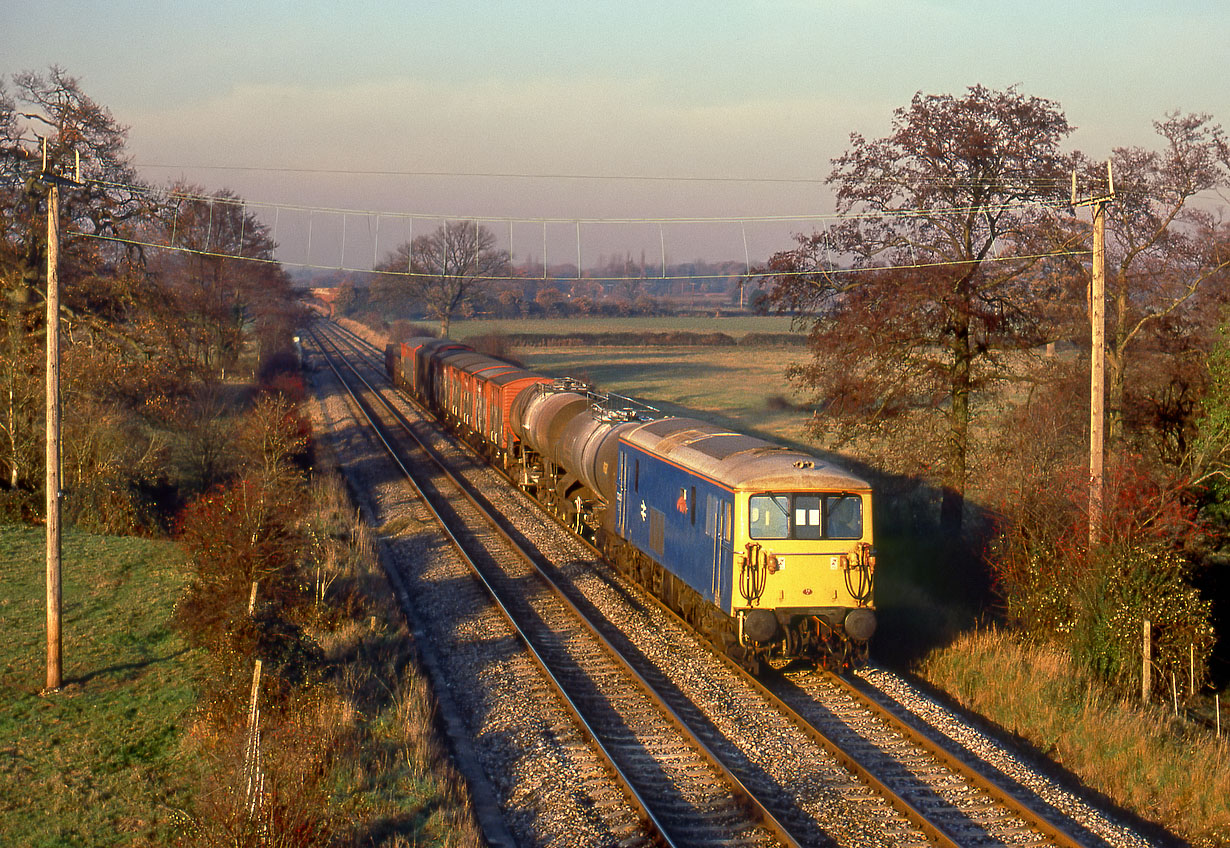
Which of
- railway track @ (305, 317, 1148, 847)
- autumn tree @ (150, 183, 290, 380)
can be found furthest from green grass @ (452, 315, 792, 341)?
railway track @ (305, 317, 1148, 847)

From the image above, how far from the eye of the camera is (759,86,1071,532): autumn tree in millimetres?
22000

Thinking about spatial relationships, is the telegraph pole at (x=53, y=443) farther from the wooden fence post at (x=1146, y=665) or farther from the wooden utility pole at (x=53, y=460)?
the wooden fence post at (x=1146, y=665)

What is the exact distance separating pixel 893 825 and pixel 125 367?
22.1 metres

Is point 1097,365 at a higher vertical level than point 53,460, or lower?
higher

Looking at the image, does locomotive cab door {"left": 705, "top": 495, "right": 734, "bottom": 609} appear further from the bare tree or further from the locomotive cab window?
the bare tree

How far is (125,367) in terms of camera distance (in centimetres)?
2544

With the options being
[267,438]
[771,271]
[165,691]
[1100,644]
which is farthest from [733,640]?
[267,438]

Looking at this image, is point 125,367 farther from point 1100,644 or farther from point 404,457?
point 1100,644

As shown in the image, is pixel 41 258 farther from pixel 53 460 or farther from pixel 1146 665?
pixel 1146 665

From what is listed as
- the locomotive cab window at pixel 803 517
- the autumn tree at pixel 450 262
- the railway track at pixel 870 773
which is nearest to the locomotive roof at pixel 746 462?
the locomotive cab window at pixel 803 517

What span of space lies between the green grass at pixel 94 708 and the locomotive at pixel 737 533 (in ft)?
22.8

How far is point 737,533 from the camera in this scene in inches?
527

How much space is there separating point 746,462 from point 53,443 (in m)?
9.31

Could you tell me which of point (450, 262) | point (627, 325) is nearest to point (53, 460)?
point (450, 262)
